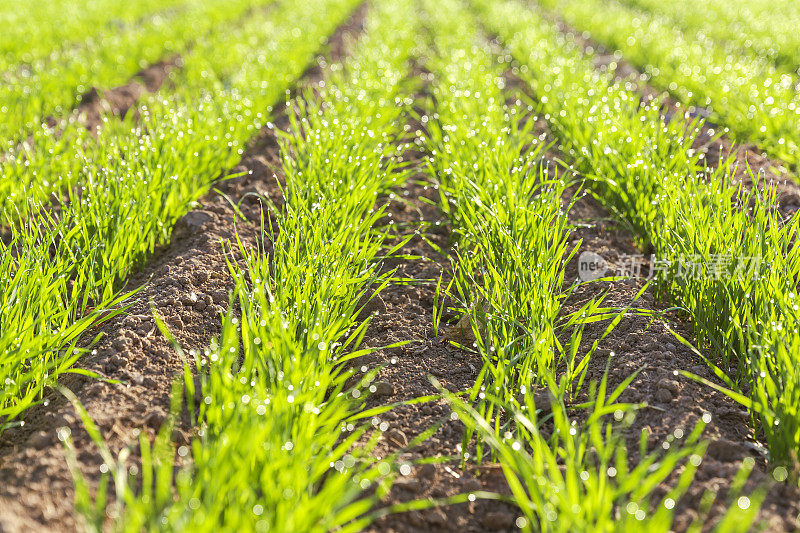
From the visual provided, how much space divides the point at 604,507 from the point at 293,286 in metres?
1.17

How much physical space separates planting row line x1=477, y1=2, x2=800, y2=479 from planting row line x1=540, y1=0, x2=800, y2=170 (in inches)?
28.2

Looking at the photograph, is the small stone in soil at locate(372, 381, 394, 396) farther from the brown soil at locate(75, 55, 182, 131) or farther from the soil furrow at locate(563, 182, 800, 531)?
the brown soil at locate(75, 55, 182, 131)

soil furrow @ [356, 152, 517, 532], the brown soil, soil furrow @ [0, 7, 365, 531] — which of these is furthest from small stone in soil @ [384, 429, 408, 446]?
the brown soil

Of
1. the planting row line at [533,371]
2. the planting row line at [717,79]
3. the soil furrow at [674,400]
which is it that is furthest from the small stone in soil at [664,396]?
the planting row line at [717,79]

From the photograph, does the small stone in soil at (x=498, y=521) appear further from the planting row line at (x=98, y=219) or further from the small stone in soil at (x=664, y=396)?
the planting row line at (x=98, y=219)

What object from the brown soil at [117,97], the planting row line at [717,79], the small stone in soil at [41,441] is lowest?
the small stone in soil at [41,441]

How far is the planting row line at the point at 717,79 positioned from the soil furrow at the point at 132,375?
9.10 ft

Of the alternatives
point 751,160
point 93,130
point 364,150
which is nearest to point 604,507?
point 364,150

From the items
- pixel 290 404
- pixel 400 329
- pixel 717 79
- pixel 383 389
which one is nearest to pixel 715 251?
pixel 400 329

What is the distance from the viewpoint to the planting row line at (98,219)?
70.0 inches

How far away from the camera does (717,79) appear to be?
15.9ft

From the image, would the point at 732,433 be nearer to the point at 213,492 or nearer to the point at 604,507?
the point at 604,507

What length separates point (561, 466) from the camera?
5.32 feet

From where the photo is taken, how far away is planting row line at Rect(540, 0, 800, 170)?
12.0 ft
